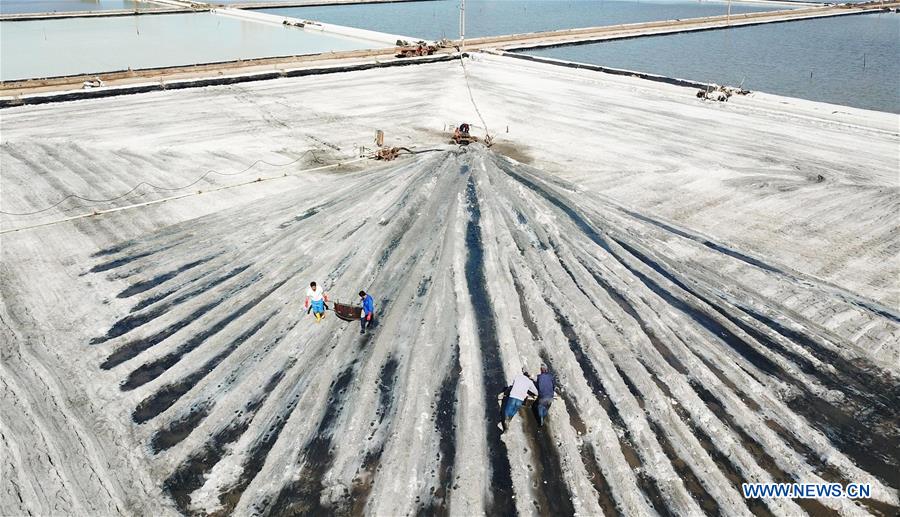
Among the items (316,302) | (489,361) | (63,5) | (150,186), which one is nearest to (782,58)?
(489,361)

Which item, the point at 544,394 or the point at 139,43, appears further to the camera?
the point at 139,43

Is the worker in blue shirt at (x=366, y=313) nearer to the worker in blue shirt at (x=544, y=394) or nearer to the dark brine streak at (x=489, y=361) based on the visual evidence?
the dark brine streak at (x=489, y=361)

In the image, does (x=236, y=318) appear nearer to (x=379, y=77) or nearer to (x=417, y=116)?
(x=417, y=116)

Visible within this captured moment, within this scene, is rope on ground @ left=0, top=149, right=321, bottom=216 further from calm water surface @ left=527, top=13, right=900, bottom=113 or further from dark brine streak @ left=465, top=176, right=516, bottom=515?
calm water surface @ left=527, top=13, right=900, bottom=113

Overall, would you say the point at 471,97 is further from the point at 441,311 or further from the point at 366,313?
the point at 366,313

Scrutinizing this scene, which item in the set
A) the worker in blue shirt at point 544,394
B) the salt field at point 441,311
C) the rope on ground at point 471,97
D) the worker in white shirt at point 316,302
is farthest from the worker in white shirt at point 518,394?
the rope on ground at point 471,97

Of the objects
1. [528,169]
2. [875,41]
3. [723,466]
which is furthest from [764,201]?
[875,41]
